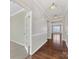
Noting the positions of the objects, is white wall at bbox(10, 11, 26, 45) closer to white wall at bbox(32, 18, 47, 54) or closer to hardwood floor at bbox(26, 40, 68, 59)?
white wall at bbox(32, 18, 47, 54)

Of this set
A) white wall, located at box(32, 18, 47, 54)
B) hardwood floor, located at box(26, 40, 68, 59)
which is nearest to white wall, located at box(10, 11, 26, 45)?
white wall, located at box(32, 18, 47, 54)

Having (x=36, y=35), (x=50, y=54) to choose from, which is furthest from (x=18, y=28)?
(x=50, y=54)

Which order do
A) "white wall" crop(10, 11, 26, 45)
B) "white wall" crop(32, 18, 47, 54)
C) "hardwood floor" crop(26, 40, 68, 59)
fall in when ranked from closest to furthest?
1. "hardwood floor" crop(26, 40, 68, 59)
2. "white wall" crop(32, 18, 47, 54)
3. "white wall" crop(10, 11, 26, 45)

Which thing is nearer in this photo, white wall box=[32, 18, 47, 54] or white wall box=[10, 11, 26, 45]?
white wall box=[32, 18, 47, 54]

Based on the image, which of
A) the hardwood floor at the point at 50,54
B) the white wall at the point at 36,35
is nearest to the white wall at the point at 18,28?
the white wall at the point at 36,35

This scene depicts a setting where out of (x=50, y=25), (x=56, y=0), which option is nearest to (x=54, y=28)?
(x=50, y=25)

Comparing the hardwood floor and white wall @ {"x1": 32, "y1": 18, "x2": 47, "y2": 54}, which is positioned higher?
white wall @ {"x1": 32, "y1": 18, "x2": 47, "y2": 54}

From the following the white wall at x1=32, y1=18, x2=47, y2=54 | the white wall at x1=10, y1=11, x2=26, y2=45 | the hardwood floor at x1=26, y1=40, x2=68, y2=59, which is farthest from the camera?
the white wall at x1=10, y1=11, x2=26, y2=45

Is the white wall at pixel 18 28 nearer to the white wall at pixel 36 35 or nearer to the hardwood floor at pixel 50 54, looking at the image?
the white wall at pixel 36 35
